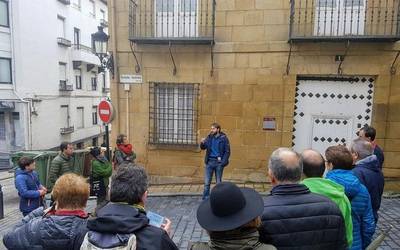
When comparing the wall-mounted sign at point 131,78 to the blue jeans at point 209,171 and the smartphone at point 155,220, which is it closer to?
the blue jeans at point 209,171

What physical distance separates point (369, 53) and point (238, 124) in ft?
11.6

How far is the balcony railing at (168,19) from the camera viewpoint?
854cm

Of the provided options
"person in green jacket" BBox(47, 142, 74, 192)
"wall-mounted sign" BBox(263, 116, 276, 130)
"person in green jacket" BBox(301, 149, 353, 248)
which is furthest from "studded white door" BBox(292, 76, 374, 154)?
"person in green jacket" BBox(301, 149, 353, 248)

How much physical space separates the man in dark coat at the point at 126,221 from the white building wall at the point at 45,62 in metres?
19.5

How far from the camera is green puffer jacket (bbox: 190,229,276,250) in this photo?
1.79 metres

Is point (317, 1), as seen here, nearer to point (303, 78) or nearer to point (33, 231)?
A: point (303, 78)

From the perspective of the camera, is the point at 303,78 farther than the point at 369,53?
Yes

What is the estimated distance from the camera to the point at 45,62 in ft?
68.3

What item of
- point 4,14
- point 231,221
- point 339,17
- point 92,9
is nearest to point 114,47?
point 339,17

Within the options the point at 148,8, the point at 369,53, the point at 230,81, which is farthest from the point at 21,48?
the point at 369,53

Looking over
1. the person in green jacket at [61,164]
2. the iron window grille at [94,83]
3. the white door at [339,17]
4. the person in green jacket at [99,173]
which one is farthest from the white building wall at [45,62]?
the white door at [339,17]

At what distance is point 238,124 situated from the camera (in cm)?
850

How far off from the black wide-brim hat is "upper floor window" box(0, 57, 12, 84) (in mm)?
20053

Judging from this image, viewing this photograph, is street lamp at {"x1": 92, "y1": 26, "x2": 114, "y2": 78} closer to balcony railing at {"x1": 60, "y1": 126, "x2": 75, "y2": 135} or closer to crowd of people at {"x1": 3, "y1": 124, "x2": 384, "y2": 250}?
crowd of people at {"x1": 3, "y1": 124, "x2": 384, "y2": 250}
